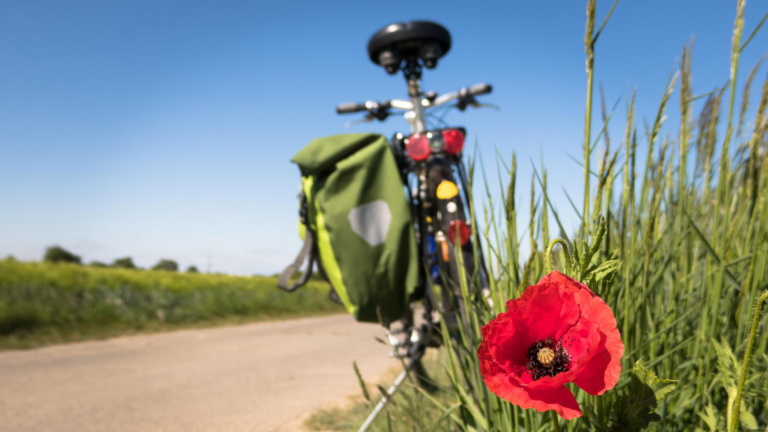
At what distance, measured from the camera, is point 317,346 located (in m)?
5.82

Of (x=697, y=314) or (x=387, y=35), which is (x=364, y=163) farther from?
(x=697, y=314)

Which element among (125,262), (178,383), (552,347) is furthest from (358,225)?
(125,262)

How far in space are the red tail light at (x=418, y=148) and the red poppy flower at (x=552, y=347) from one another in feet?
6.24

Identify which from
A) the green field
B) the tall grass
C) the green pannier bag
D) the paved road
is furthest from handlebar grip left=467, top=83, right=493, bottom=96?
the green field

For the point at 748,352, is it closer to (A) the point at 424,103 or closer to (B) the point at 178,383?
(A) the point at 424,103

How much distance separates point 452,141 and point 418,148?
17 centimetres

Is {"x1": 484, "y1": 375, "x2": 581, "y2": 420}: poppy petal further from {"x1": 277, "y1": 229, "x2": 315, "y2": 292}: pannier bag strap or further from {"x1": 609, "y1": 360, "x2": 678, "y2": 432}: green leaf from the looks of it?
{"x1": 277, "y1": 229, "x2": 315, "y2": 292}: pannier bag strap

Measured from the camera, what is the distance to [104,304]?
6957 mm

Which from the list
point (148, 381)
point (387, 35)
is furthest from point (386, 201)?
point (148, 381)

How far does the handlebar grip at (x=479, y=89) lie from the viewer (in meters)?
2.91

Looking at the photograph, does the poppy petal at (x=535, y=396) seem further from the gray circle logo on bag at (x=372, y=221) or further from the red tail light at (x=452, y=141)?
the red tail light at (x=452, y=141)

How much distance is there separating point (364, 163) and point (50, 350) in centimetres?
455

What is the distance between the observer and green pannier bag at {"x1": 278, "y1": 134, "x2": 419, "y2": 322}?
216 centimetres

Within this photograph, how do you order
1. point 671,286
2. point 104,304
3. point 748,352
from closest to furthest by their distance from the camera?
1. point 748,352
2. point 671,286
3. point 104,304
